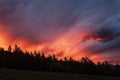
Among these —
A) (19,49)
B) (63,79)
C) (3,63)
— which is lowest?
(63,79)

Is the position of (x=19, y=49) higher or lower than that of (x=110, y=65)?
higher

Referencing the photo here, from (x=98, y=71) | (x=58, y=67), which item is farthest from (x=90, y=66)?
(x=58, y=67)

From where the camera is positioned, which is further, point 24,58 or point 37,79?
point 24,58

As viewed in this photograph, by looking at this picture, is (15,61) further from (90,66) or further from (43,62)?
(90,66)

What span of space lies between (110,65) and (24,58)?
7602cm

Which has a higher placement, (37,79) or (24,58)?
(24,58)

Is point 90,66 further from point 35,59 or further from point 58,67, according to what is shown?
point 35,59

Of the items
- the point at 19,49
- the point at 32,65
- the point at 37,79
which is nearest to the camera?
the point at 37,79

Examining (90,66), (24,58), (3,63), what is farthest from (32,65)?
(90,66)

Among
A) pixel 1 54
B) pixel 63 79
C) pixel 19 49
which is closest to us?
pixel 63 79

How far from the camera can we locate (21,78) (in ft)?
236

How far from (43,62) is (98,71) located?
1345 inches

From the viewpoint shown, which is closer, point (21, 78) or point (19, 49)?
point (21, 78)

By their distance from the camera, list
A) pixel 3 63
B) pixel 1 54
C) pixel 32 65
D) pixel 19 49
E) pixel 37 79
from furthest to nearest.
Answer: pixel 19 49, pixel 1 54, pixel 32 65, pixel 3 63, pixel 37 79
